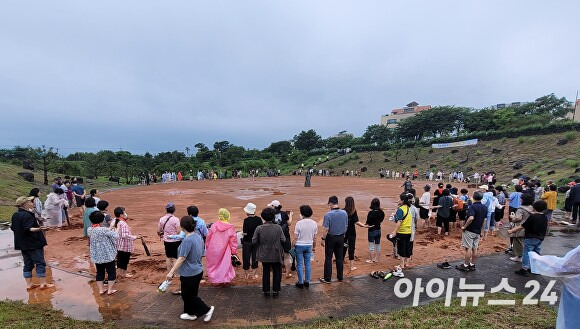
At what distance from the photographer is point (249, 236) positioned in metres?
5.41

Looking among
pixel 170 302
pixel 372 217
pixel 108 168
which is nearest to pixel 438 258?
pixel 372 217

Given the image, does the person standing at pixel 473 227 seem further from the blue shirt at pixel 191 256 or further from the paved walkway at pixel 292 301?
the blue shirt at pixel 191 256

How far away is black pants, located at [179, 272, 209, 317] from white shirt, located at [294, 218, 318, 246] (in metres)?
1.72

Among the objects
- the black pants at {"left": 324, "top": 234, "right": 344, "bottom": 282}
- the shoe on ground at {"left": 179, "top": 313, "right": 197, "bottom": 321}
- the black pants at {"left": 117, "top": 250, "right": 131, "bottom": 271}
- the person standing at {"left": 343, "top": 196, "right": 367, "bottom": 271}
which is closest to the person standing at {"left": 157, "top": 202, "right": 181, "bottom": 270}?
the black pants at {"left": 117, "top": 250, "right": 131, "bottom": 271}

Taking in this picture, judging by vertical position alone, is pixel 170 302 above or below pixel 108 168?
below

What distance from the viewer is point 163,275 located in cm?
591

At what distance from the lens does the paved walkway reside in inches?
165

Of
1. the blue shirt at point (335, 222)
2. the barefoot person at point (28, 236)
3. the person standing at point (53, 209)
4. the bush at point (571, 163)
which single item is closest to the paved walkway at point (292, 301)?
the blue shirt at point (335, 222)

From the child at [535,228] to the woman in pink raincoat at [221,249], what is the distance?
5329mm

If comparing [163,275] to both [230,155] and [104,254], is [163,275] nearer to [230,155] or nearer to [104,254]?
[104,254]

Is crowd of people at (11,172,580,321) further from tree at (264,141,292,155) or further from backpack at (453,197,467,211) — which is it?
tree at (264,141,292,155)

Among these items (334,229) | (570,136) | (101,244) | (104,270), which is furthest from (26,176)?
(570,136)

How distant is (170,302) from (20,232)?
281cm

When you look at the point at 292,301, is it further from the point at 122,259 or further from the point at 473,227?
the point at 473,227
